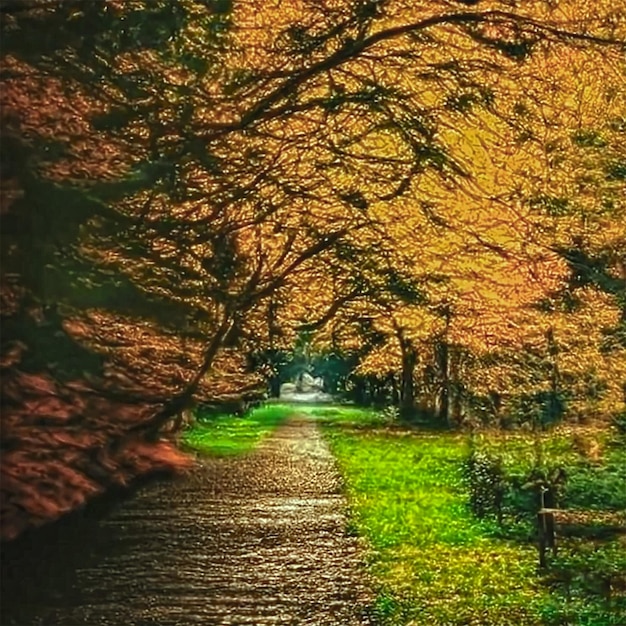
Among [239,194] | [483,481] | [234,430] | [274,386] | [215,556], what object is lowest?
[215,556]

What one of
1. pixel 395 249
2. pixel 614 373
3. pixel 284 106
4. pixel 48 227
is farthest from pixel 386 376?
pixel 48 227

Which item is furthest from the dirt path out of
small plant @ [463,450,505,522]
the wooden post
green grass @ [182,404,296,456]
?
the wooden post

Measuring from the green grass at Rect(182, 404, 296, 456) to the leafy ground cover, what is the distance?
0.39 ft

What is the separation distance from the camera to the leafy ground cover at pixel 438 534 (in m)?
2.82

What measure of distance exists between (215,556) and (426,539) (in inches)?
23.3

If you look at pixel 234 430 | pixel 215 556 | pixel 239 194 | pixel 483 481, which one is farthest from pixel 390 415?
pixel 239 194

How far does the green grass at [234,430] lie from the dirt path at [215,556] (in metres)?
0.04

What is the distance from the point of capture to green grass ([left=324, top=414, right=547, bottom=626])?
9.25ft

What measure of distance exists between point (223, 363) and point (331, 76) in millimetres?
866

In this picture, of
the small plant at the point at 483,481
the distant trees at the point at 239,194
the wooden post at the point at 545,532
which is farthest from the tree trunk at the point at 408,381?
the wooden post at the point at 545,532

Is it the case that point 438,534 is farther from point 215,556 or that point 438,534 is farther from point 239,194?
point 239,194

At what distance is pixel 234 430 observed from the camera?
2.95 m

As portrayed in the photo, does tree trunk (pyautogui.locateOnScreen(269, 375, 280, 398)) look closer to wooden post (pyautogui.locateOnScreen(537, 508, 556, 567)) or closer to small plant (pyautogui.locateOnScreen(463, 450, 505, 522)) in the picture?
small plant (pyautogui.locateOnScreen(463, 450, 505, 522))

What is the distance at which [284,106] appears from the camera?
9.82ft
